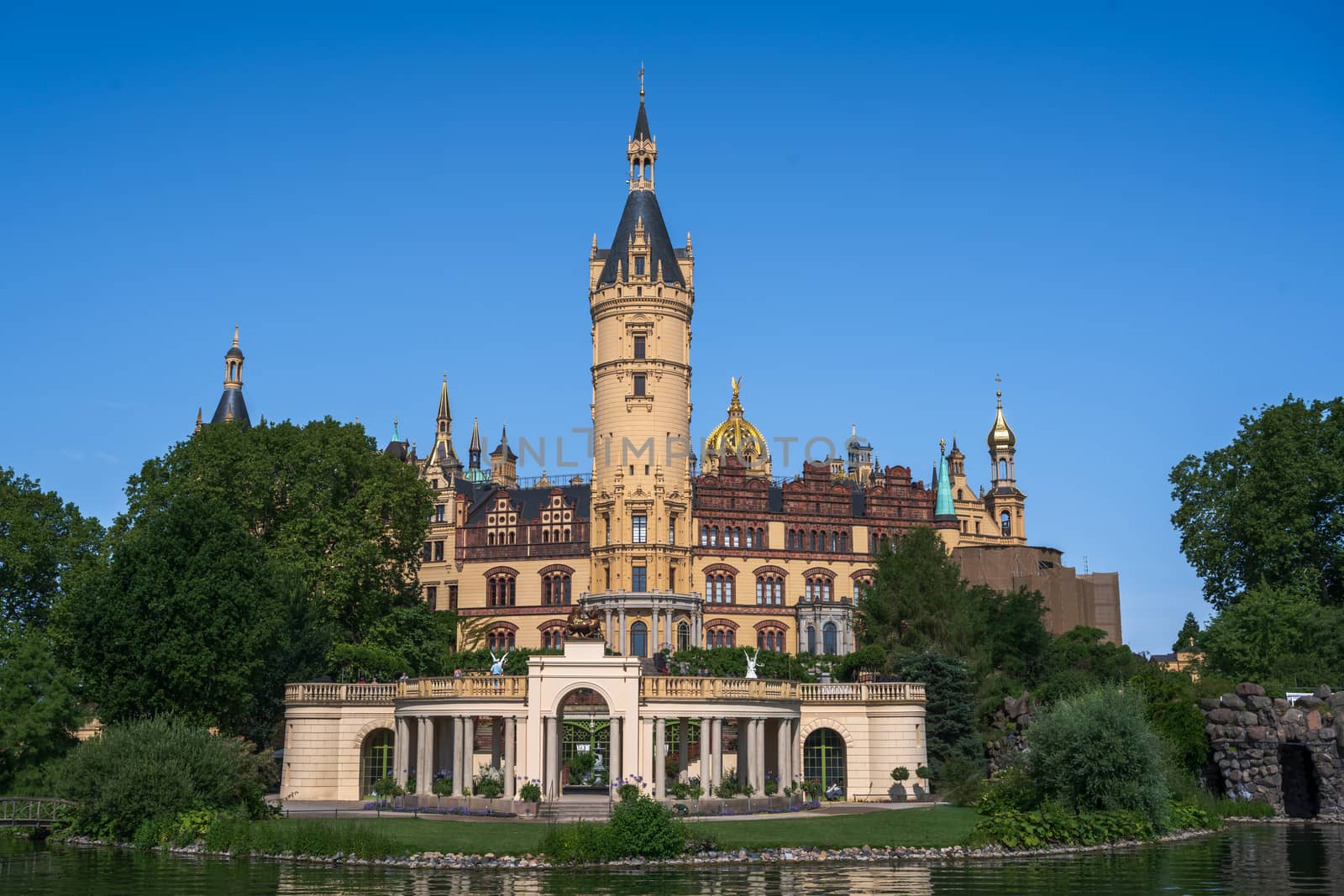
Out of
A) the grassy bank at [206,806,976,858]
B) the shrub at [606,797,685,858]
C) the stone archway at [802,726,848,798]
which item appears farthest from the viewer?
the stone archway at [802,726,848,798]

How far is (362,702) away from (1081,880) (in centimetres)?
2725

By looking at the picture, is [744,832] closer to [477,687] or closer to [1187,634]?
[477,687]

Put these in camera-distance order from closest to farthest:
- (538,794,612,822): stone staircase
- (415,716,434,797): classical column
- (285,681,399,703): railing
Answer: (538,794,612,822): stone staircase < (415,716,434,797): classical column < (285,681,399,703): railing

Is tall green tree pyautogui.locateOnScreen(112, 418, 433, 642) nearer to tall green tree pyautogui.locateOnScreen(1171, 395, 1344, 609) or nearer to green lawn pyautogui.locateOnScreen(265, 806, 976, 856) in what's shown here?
green lawn pyautogui.locateOnScreen(265, 806, 976, 856)

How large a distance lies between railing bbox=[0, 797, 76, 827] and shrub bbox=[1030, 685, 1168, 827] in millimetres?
26521

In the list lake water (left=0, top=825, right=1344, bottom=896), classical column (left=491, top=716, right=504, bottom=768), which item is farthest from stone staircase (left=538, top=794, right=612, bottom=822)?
lake water (left=0, top=825, right=1344, bottom=896)

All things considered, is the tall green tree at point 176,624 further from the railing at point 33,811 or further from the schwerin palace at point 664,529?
the schwerin palace at point 664,529

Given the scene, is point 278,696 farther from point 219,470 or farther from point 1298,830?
point 1298,830

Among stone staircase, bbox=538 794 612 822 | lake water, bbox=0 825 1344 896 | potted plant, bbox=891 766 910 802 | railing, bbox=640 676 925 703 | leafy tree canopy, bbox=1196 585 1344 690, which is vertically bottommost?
lake water, bbox=0 825 1344 896

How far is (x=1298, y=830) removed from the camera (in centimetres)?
4134

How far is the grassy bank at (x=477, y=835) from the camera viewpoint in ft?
112

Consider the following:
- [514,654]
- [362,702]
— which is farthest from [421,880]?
[514,654]

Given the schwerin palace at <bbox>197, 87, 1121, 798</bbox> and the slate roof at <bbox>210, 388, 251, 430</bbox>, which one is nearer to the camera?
the schwerin palace at <bbox>197, 87, 1121, 798</bbox>

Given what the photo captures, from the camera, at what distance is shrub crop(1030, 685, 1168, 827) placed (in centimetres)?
3762
